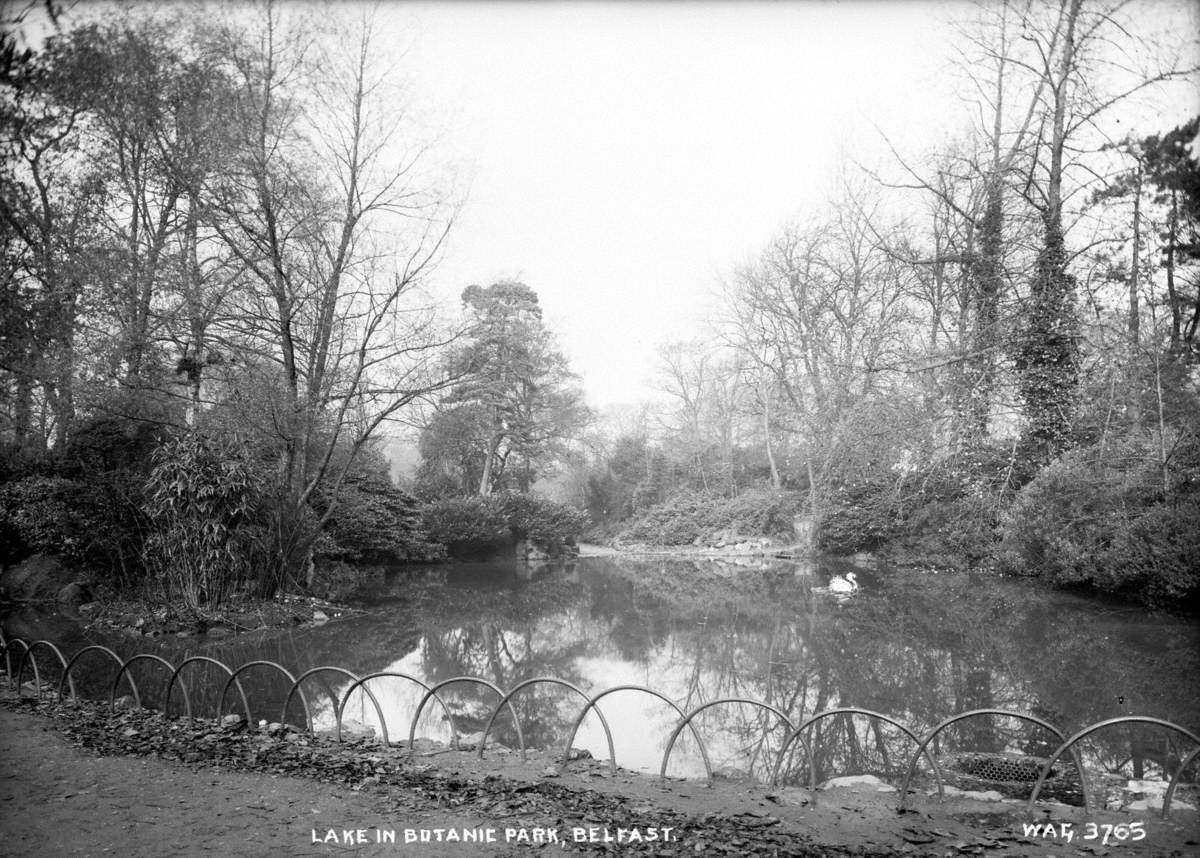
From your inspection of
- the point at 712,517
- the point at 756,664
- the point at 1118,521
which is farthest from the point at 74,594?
the point at 712,517

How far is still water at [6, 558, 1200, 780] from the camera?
5.44m

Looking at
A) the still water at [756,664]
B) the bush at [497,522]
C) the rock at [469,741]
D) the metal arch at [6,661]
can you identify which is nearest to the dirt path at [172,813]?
the rock at [469,741]

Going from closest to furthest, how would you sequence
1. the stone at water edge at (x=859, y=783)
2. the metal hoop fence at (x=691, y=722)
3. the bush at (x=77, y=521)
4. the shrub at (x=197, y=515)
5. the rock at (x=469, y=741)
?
the metal hoop fence at (x=691, y=722)
the stone at water edge at (x=859, y=783)
the rock at (x=469, y=741)
the shrub at (x=197, y=515)
the bush at (x=77, y=521)

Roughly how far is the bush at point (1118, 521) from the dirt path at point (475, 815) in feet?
18.9

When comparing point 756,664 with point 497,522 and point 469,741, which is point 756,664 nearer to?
point 469,741

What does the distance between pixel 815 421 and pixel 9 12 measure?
1710 cm

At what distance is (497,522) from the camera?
18.7 meters

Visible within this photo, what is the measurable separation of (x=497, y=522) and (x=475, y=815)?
15529mm

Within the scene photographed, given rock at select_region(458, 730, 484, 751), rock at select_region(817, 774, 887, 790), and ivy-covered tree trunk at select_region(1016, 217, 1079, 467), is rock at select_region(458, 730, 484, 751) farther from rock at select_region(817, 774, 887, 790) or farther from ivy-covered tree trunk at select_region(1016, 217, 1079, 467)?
ivy-covered tree trunk at select_region(1016, 217, 1079, 467)

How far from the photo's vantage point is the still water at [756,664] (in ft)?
17.8

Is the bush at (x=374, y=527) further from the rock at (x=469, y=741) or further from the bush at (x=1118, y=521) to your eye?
the bush at (x=1118, y=521)

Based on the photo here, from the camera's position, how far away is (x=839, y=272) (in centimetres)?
1859

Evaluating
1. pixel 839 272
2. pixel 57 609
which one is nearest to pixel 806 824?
pixel 57 609

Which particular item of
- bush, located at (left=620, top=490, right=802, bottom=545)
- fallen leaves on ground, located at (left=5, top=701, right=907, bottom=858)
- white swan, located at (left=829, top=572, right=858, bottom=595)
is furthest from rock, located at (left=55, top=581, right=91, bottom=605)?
bush, located at (left=620, top=490, right=802, bottom=545)
